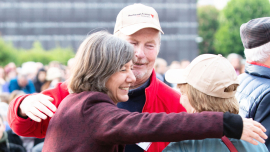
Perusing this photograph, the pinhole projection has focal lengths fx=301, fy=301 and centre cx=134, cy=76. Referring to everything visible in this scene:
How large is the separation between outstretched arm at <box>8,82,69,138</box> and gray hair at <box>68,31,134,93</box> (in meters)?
0.22

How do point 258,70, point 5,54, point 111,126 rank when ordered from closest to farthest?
point 111,126
point 258,70
point 5,54

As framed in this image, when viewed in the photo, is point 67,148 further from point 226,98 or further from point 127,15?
point 127,15

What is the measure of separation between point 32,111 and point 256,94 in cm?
173

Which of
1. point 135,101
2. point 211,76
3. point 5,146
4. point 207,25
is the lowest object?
point 207,25

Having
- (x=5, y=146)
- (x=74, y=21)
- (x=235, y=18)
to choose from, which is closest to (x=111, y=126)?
(x=5, y=146)

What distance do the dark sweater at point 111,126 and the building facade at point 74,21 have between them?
45.5 meters

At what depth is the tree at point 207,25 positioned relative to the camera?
5631 centimetres

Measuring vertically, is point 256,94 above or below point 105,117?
below

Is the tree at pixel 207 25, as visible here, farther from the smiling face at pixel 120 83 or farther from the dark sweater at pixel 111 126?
the dark sweater at pixel 111 126

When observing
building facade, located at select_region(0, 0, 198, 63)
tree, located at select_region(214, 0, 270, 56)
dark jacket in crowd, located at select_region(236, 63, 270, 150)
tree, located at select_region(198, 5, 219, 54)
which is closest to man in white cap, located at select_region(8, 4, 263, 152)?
dark jacket in crowd, located at select_region(236, 63, 270, 150)

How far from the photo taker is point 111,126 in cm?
155

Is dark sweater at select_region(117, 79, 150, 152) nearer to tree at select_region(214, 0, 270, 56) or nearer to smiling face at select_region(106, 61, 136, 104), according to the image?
smiling face at select_region(106, 61, 136, 104)

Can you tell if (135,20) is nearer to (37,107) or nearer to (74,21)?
(37,107)

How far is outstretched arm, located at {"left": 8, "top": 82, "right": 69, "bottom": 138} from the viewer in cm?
189
